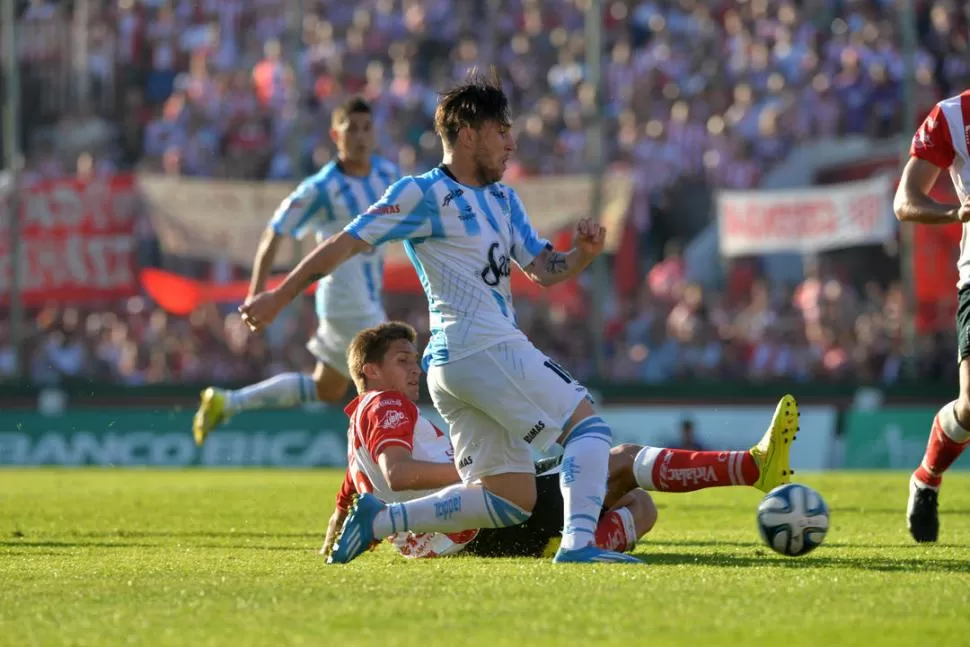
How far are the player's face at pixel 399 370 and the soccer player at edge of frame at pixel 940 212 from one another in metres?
2.51

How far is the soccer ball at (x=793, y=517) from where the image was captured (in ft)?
24.5

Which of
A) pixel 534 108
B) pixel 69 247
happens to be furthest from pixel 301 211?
pixel 534 108

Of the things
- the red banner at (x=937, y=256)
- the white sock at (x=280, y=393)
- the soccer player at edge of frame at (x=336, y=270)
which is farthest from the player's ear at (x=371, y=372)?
the red banner at (x=937, y=256)

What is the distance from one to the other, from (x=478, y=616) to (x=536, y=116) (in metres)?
17.5

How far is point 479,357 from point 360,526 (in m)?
0.90

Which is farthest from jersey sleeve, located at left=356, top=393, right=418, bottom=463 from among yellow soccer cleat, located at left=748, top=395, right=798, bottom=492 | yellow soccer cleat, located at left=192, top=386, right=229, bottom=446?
yellow soccer cleat, located at left=192, top=386, right=229, bottom=446

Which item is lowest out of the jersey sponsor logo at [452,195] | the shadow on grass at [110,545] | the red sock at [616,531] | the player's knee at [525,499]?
the shadow on grass at [110,545]

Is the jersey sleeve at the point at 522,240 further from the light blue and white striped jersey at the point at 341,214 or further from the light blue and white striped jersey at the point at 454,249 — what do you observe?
the light blue and white striped jersey at the point at 341,214

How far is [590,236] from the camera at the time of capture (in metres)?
7.42

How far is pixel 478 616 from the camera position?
5.87 meters

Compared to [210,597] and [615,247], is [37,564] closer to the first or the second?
[210,597]

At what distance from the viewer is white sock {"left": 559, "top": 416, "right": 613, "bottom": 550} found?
7.30m

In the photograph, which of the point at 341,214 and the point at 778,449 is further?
the point at 341,214

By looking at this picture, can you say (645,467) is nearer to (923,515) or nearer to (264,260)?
(923,515)
